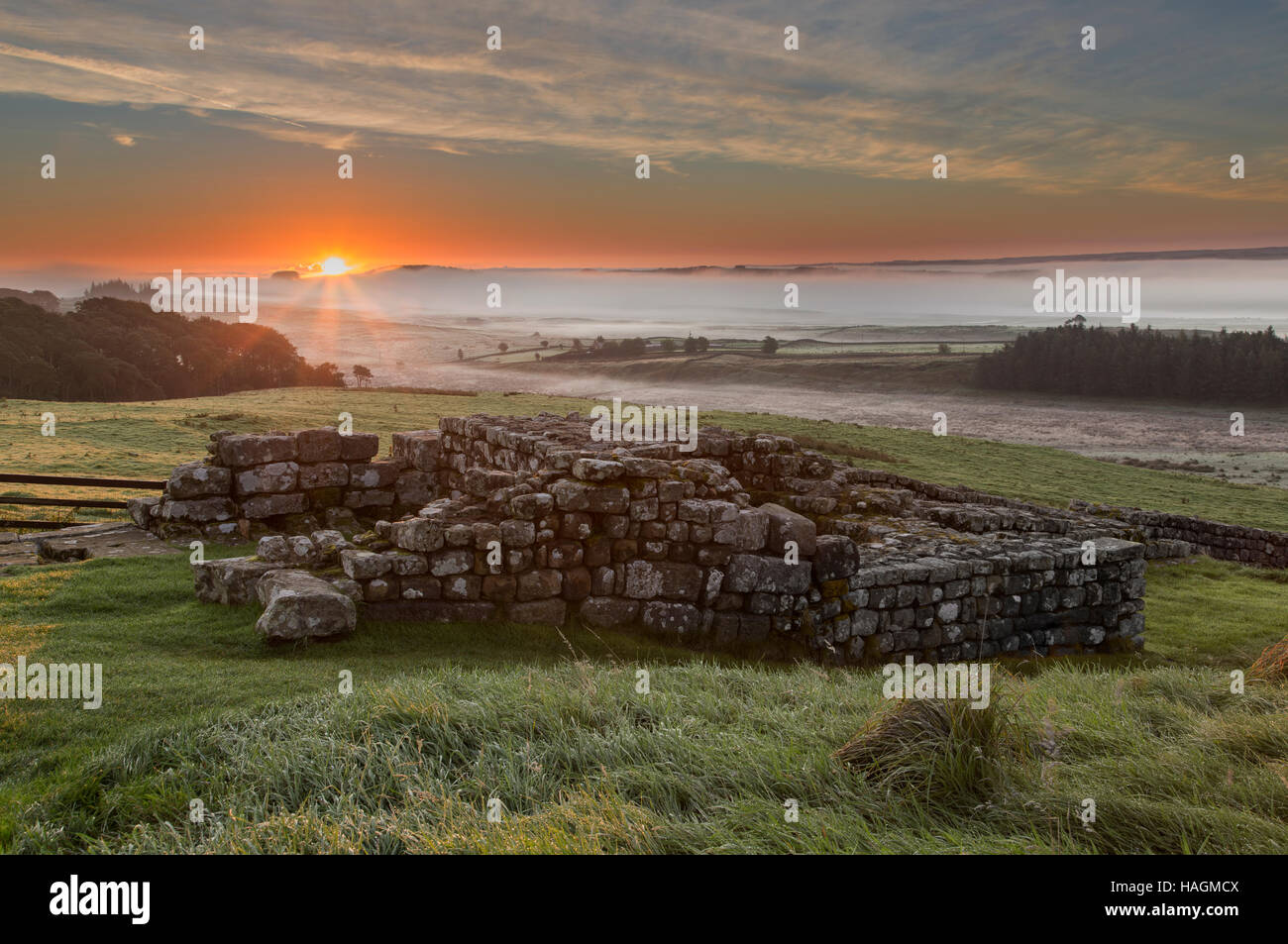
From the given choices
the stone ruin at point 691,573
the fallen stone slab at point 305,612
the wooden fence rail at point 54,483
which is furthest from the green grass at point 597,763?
the wooden fence rail at point 54,483

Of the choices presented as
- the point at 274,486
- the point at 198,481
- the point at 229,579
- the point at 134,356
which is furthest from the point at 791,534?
the point at 134,356

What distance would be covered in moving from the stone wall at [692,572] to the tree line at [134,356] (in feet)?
187

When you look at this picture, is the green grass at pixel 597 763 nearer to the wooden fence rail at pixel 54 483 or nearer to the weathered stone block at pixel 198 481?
the weathered stone block at pixel 198 481

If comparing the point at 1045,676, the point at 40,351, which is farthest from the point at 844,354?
the point at 1045,676

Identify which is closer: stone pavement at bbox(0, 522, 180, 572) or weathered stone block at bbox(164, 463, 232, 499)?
stone pavement at bbox(0, 522, 180, 572)

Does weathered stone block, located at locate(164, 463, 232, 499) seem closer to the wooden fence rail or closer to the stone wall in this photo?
the wooden fence rail

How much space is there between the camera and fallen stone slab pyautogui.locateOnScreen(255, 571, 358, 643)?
29.6 ft

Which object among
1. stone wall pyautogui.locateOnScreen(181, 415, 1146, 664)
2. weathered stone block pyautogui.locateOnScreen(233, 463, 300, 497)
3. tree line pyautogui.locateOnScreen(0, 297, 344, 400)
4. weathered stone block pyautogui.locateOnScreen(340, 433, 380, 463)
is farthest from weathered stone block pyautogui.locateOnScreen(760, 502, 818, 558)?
tree line pyautogui.locateOnScreen(0, 297, 344, 400)

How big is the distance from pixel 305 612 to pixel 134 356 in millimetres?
66575

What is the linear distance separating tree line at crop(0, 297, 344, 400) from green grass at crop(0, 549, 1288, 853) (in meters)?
59.5

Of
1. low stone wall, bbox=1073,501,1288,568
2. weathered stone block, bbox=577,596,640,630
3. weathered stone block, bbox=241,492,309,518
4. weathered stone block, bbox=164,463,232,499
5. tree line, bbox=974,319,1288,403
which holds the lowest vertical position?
low stone wall, bbox=1073,501,1288,568

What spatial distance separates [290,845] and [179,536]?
38.9 ft

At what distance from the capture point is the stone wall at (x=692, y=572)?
33.8 feet

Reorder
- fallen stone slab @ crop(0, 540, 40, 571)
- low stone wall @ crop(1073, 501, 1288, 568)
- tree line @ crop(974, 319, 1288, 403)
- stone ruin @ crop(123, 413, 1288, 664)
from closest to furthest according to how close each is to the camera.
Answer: stone ruin @ crop(123, 413, 1288, 664)
fallen stone slab @ crop(0, 540, 40, 571)
low stone wall @ crop(1073, 501, 1288, 568)
tree line @ crop(974, 319, 1288, 403)
